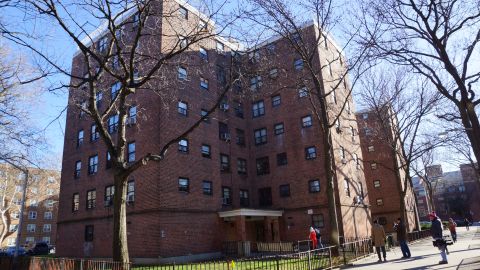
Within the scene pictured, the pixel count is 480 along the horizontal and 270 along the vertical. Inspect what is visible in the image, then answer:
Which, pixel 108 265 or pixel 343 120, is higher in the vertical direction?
pixel 343 120

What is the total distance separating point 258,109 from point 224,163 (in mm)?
6987

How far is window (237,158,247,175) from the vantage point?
108 ft

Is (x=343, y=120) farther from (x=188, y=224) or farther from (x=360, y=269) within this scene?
(x=360, y=269)

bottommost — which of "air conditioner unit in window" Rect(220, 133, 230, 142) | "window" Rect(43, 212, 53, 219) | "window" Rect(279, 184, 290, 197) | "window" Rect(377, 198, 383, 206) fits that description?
"window" Rect(377, 198, 383, 206)

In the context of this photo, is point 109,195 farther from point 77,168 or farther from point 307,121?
point 307,121

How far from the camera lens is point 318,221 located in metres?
29.5

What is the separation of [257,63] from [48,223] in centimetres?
7133

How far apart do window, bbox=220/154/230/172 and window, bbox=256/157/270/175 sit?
134 inches

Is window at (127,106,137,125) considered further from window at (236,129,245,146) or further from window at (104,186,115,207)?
window at (236,129,245,146)

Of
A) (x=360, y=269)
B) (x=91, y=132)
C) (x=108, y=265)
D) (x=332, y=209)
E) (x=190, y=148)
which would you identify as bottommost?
(x=360, y=269)

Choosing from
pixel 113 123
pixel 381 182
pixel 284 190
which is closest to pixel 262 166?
pixel 284 190

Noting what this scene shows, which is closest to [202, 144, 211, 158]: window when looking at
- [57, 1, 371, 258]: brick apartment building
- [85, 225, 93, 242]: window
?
[57, 1, 371, 258]: brick apartment building

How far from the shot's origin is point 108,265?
11.6 m

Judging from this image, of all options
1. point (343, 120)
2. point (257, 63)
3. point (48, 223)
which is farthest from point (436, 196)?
point (257, 63)
